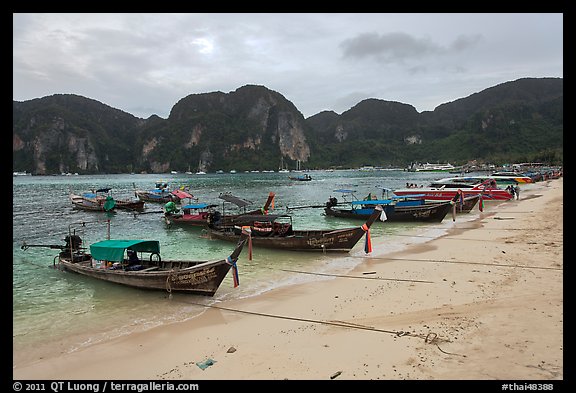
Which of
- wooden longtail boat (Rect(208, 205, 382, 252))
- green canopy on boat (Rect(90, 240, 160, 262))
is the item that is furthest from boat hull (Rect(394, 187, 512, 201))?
green canopy on boat (Rect(90, 240, 160, 262))

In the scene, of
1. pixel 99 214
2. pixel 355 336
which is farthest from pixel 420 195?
pixel 99 214

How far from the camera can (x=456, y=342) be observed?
7.52m

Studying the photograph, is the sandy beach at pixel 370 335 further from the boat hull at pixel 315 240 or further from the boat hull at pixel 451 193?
the boat hull at pixel 451 193

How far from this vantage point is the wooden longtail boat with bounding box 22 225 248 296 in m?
12.1

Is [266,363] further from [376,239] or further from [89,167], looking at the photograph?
[89,167]

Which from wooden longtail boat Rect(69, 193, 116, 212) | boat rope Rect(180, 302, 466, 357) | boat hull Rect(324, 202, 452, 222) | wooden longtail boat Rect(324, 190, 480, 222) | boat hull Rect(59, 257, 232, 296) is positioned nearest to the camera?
boat rope Rect(180, 302, 466, 357)

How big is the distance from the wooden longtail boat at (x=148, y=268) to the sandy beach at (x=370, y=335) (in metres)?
1.17

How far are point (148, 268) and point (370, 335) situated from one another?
9477 mm

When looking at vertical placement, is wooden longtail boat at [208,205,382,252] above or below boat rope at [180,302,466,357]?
above

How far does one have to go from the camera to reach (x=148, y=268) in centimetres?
1429

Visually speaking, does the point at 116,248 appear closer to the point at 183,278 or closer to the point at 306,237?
the point at 183,278

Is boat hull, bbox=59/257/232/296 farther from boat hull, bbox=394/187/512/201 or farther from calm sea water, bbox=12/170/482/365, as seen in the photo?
boat hull, bbox=394/187/512/201

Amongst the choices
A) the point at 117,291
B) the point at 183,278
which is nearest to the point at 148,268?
the point at 117,291

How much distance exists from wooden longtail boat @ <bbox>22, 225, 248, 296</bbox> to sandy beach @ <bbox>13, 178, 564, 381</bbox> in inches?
46.2
